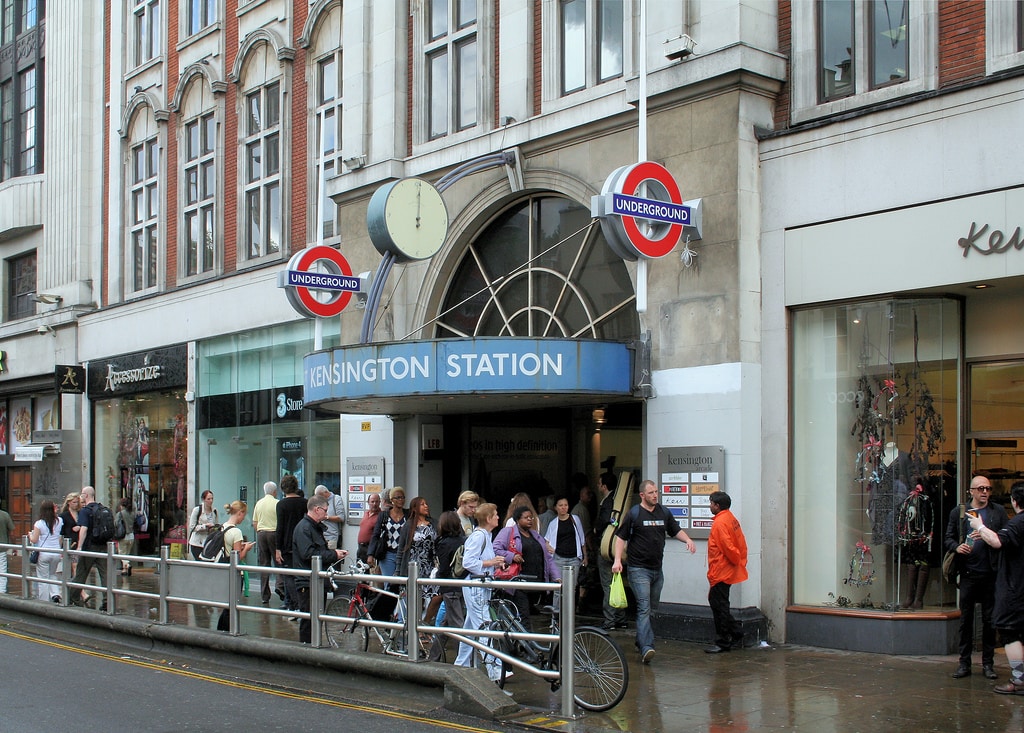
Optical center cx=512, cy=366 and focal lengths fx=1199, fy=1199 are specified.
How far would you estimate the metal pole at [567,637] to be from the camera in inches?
361

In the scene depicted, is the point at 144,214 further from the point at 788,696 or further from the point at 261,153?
the point at 788,696

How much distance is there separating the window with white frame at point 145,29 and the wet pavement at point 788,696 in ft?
63.2

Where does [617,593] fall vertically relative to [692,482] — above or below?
below

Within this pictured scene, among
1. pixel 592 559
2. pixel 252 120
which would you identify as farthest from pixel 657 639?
pixel 252 120

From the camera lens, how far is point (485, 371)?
14.0 meters

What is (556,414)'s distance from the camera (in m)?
18.4

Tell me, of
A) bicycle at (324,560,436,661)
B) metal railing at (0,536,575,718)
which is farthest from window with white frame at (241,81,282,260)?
bicycle at (324,560,436,661)

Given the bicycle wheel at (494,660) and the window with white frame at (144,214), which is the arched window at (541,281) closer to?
the bicycle wheel at (494,660)

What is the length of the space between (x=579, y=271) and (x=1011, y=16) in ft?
20.4

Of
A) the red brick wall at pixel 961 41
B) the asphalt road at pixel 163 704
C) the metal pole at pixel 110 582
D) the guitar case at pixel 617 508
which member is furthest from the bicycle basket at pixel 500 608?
the red brick wall at pixel 961 41

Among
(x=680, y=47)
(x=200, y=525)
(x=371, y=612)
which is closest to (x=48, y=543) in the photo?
(x=200, y=525)

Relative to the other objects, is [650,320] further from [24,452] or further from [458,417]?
[24,452]

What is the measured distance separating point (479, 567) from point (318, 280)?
7.94m

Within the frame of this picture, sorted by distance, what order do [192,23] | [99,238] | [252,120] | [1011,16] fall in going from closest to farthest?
[1011,16], [252,120], [192,23], [99,238]
